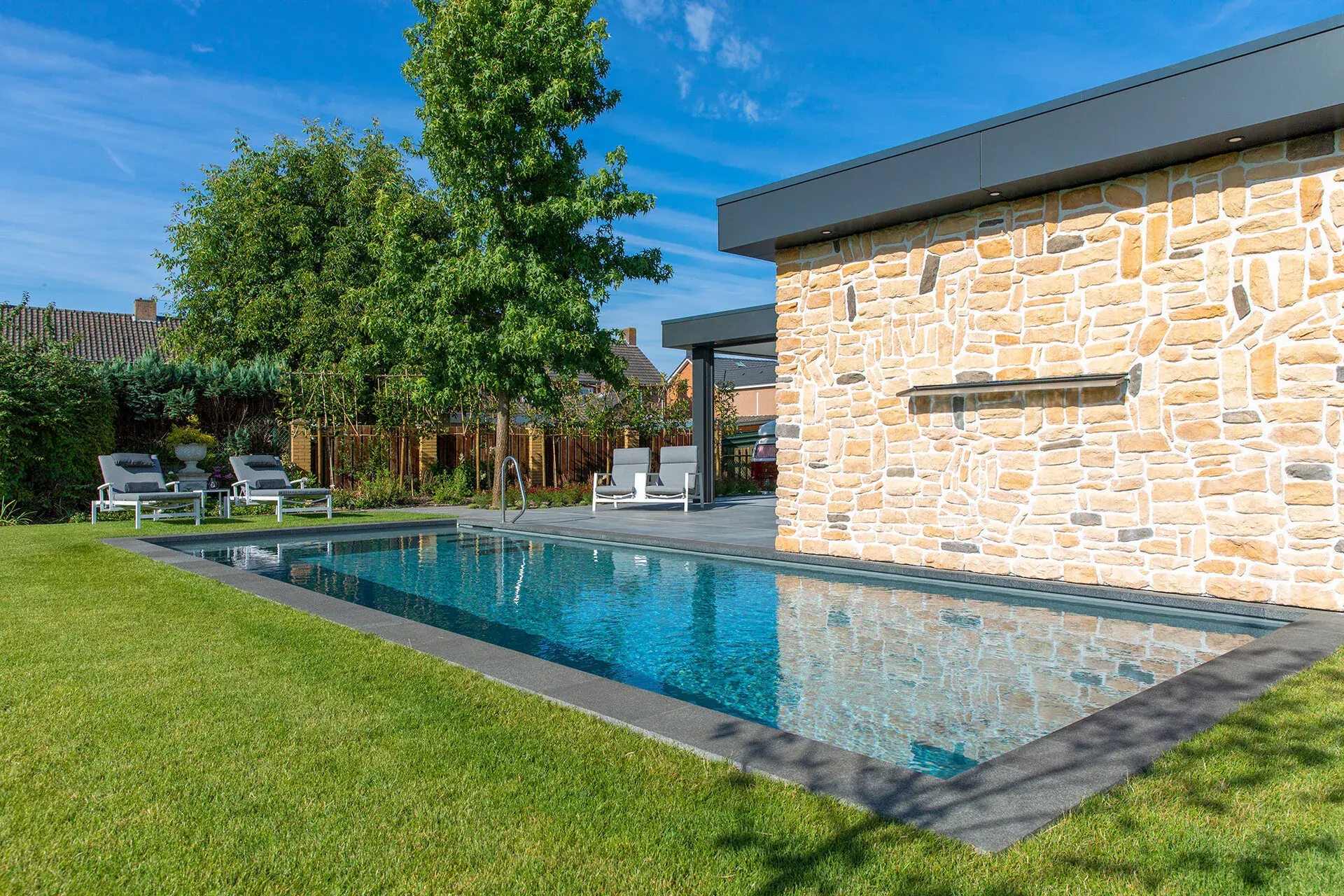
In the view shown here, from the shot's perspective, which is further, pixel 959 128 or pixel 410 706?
pixel 959 128

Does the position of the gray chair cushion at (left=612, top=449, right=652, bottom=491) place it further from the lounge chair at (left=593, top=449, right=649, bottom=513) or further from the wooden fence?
the wooden fence

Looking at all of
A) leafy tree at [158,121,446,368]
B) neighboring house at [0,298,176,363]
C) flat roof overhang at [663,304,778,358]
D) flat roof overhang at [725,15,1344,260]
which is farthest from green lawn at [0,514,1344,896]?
neighboring house at [0,298,176,363]

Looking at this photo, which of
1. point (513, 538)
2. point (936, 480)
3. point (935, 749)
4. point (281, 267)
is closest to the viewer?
point (935, 749)

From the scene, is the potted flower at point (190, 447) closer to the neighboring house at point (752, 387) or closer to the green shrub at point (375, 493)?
the green shrub at point (375, 493)

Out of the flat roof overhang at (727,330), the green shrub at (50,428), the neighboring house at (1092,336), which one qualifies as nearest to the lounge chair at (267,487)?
the green shrub at (50,428)

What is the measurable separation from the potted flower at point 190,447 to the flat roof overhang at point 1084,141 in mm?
10445

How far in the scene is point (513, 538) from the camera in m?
10.8

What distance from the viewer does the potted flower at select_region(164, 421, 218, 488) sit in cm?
1319

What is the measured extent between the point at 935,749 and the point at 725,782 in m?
1.14

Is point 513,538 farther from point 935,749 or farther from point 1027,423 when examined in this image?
point 935,749

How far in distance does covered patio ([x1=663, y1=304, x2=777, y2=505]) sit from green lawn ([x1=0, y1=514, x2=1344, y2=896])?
10.1 metres

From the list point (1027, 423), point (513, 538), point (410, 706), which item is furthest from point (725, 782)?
point (513, 538)

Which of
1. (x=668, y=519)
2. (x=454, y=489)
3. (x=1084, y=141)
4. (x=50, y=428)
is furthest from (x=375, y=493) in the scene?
(x=1084, y=141)

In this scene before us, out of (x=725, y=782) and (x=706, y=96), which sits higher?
(x=706, y=96)
